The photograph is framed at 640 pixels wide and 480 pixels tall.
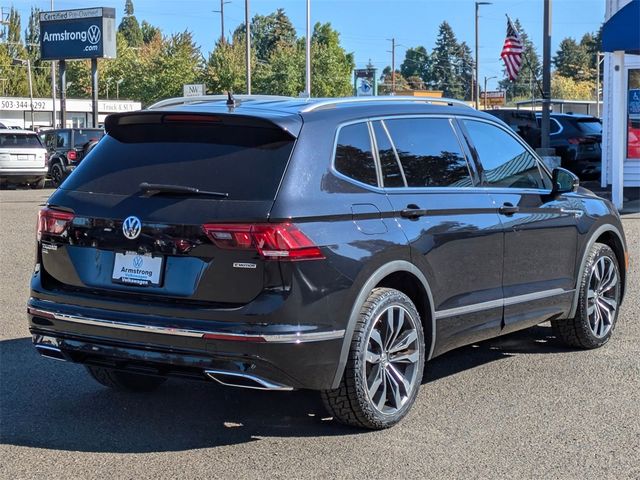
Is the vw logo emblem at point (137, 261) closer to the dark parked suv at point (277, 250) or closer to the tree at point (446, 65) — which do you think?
the dark parked suv at point (277, 250)

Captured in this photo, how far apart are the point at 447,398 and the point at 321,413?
31.9 inches

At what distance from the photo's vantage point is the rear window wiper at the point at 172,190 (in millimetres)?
4738

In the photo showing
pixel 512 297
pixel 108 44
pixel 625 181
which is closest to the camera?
pixel 512 297

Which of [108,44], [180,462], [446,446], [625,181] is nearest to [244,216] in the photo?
[180,462]

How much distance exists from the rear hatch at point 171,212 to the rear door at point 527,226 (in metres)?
1.85

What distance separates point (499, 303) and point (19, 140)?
23651 mm

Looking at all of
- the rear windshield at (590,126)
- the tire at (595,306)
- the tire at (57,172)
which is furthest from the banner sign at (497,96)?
the tire at (595,306)

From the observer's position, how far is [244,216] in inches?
181

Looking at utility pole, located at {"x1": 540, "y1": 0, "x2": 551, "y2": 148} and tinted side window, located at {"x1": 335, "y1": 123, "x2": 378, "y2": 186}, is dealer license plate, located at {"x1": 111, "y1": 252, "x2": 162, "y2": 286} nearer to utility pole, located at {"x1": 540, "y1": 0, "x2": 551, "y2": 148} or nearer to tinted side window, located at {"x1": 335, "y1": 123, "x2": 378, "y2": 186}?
tinted side window, located at {"x1": 335, "y1": 123, "x2": 378, "y2": 186}

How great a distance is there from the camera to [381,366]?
16.8 ft

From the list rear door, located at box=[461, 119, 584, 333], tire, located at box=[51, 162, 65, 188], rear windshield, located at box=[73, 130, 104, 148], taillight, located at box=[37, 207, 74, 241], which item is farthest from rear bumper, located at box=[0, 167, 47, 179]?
taillight, located at box=[37, 207, 74, 241]

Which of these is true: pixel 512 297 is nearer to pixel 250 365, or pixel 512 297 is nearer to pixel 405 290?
pixel 405 290

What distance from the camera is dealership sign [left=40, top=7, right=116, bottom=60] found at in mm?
38719

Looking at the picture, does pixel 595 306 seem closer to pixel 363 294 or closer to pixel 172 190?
pixel 363 294
